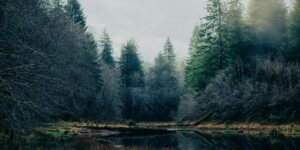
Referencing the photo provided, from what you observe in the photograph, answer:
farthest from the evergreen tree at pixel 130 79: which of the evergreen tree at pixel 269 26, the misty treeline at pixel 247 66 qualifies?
the evergreen tree at pixel 269 26

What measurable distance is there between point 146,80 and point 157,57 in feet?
30.7

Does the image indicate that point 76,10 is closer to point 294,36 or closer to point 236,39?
point 236,39

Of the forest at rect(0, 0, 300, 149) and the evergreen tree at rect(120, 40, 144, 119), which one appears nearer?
the forest at rect(0, 0, 300, 149)

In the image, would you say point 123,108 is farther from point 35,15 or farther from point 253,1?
point 35,15

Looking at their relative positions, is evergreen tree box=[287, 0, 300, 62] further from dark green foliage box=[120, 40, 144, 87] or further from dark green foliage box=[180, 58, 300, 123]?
dark green foliage box=[120, 40, 144, 87]

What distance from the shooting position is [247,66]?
51.5 meters

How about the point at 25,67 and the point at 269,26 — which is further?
the point at 269,26

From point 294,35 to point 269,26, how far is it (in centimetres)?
512

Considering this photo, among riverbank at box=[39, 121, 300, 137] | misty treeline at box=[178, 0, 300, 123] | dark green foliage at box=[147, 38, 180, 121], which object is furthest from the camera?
dark green foliage at box=[147, 38, 180, 121]

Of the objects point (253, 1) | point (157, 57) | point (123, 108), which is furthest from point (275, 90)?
point (157, 57)

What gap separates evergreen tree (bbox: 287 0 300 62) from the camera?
46906 millimetres

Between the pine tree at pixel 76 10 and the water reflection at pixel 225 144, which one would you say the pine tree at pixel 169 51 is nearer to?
the pine tree at pixel 76 10

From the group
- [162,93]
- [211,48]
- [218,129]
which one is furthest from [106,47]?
[218,129]

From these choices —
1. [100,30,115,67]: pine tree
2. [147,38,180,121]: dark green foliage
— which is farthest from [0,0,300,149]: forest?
[100,30,115,67]: pine tree
